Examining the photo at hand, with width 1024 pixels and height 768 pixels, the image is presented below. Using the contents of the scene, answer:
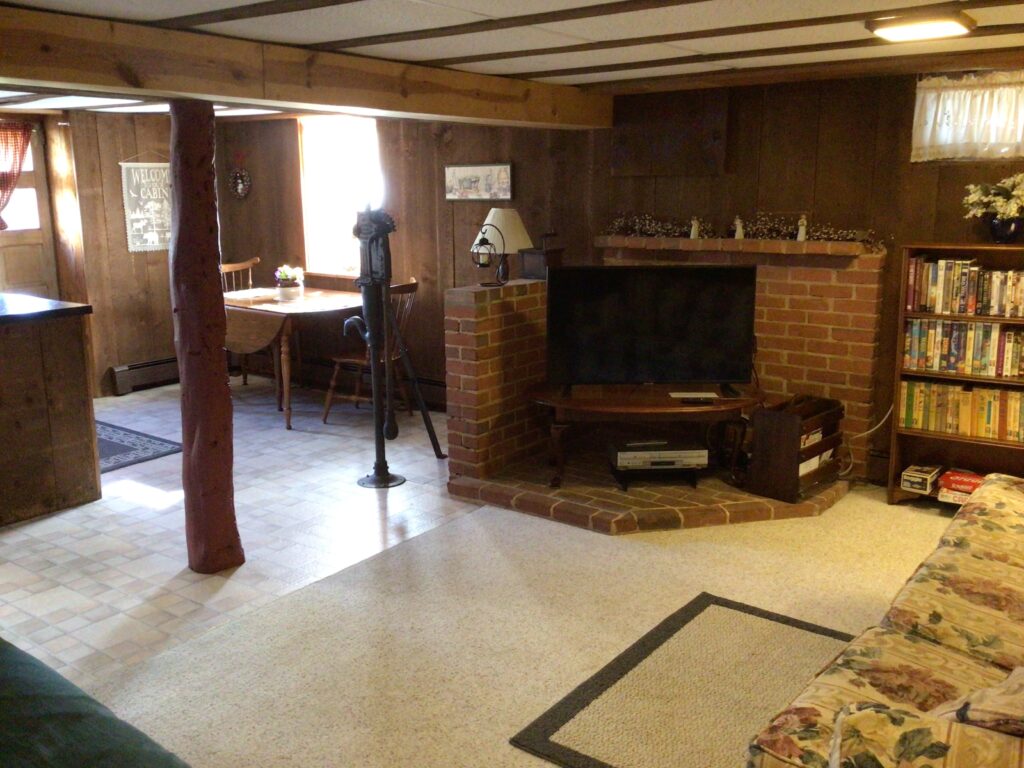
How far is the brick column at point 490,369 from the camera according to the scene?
14.0 ft

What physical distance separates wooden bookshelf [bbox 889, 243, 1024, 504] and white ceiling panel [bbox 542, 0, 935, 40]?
1454 millimetres

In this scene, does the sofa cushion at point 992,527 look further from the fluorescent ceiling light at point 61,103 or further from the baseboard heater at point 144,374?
the baseboard heater at point 144,374

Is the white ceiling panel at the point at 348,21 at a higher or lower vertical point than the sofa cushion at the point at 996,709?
higher

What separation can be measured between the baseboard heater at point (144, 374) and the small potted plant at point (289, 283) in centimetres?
120

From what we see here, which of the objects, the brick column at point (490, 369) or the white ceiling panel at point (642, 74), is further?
the brick column at point (490, 369)

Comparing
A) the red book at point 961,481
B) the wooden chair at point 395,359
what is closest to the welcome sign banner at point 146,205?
the wooden chair at point 395,359

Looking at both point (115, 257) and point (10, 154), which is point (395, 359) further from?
point (10, 154)

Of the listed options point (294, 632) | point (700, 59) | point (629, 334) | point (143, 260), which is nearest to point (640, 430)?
point (629, 334)

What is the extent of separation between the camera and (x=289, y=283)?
19.7 ft

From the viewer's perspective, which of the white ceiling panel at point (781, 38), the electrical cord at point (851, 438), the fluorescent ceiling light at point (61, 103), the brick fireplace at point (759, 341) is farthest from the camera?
the fluorescent ceiling light at point (61, 103)

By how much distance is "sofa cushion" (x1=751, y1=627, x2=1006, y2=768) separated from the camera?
5.35 feet

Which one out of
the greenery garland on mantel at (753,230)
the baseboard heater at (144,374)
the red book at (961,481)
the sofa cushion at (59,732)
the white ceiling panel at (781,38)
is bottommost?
the red book at (961,481)

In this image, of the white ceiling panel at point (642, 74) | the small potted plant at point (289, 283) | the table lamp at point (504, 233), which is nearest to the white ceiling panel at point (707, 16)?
the white ceiling panel at point (642, 74)

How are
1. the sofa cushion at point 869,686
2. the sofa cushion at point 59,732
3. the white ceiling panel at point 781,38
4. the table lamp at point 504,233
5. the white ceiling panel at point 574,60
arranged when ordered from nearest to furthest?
the sofa cushion at point 59,732 < the sofa cushion at point 869,686 < the white ceiling panel at point 781,38 < the white ceiling panel at point 574,60 < the table lamp at point 504,233
